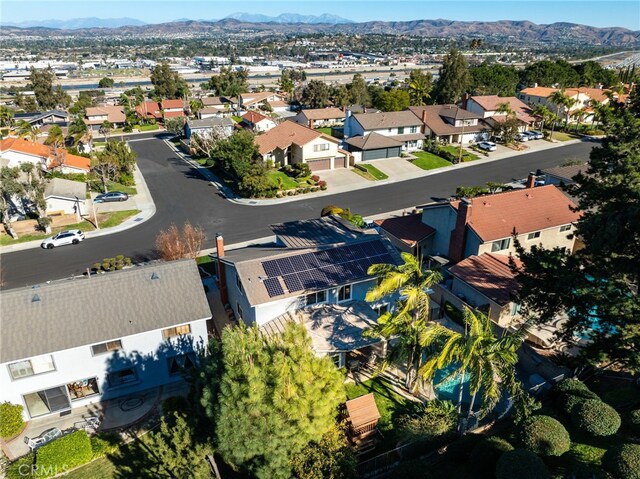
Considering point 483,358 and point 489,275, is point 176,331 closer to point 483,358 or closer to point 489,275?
point 483,358

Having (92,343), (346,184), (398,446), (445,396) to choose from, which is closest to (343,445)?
(398,446)

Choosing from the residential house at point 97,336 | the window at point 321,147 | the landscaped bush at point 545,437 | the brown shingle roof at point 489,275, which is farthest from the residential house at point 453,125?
the landscaped bush at point 545,437

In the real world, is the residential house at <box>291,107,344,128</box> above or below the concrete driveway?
above

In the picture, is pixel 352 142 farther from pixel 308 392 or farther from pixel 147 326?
pixel 308 392

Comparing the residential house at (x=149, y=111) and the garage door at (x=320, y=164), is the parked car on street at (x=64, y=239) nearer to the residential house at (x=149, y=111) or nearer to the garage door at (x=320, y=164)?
the garage door at (x=320, y=164)

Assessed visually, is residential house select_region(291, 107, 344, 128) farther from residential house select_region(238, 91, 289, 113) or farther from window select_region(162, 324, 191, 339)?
window select_region(162, 324, 191, 339)

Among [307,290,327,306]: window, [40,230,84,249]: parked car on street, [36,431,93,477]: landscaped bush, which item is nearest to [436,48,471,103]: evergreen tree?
[40,230,84,249]: parked car on street
